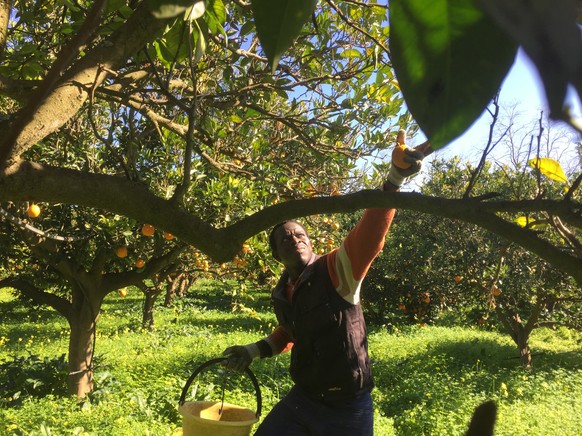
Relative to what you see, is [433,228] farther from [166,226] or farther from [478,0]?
[478,0]

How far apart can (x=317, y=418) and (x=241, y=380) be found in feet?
13.5

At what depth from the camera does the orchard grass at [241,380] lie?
4605mm

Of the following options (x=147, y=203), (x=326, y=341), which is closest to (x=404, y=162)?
(x=147, y=203)

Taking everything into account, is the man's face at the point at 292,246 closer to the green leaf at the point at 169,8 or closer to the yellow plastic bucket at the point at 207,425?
the yellow plastic bucket at the point at 207,425

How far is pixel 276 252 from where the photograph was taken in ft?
8.65

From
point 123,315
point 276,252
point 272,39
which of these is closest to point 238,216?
point 276,252

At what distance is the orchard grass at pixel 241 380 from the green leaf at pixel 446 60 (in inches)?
116

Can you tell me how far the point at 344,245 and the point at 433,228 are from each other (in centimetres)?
797

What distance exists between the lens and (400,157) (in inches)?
57.0

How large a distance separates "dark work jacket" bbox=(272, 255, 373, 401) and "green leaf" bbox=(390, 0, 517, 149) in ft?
6.65

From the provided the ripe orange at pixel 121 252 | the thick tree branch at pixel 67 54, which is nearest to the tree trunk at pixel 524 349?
the ripe orange at pixel 121 252

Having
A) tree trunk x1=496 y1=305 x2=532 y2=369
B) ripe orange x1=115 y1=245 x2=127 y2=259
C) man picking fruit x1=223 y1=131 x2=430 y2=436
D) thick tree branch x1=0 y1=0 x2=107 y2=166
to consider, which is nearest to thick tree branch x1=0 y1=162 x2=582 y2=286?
thick tree branch x1=0 y1=0 x2=107 y2=166

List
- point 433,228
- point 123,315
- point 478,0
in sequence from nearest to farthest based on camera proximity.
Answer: point 478,0
point 433,228
point 123,315

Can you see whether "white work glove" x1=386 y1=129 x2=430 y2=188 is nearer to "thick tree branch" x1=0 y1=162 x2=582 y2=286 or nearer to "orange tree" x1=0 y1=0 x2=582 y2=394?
"orange tree" x1=0 y1=0 x2=582 y2=394
